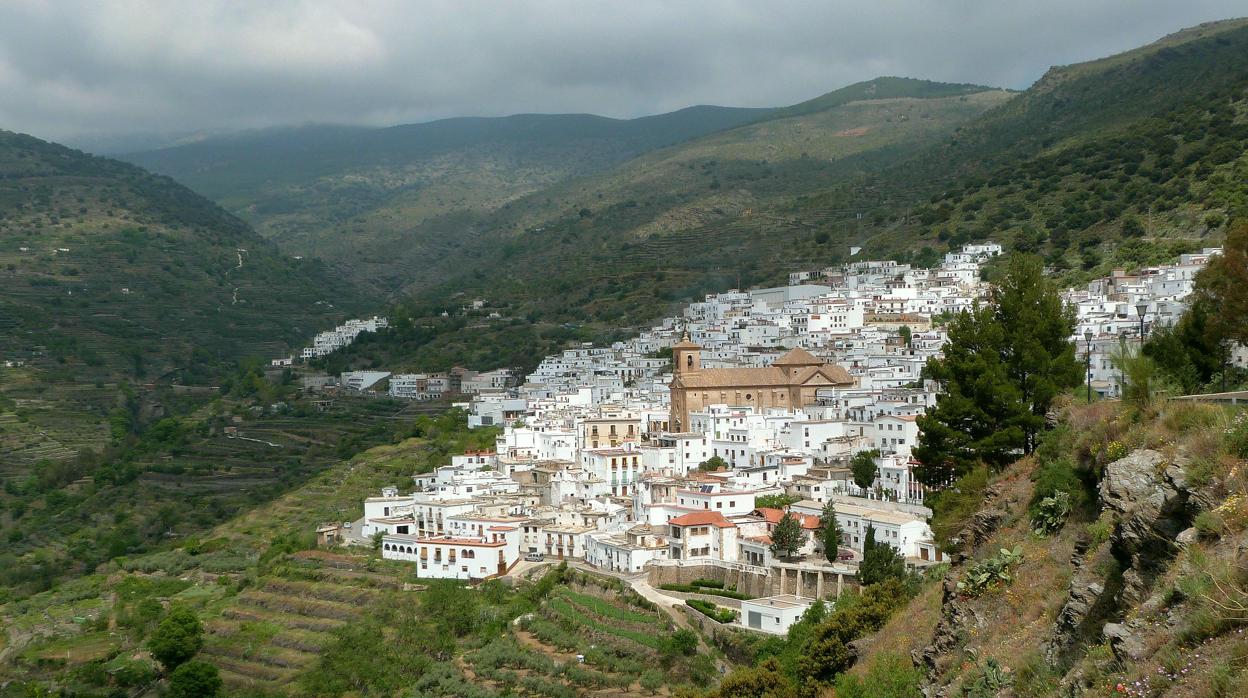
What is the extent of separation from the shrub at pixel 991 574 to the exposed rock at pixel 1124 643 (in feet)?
12.5

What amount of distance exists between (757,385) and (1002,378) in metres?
A: 26.7

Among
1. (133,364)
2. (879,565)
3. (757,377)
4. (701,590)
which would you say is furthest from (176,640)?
(133,364)

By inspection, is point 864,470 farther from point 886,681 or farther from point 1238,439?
point 1238,439

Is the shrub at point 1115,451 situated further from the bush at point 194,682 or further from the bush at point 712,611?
the bush at point 194,682

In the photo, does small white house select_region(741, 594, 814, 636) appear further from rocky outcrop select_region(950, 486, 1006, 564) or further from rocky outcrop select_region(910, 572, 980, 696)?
rocky outcrop select_region(910, 572, 980, 696)

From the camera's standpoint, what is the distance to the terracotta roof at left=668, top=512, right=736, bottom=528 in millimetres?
30609

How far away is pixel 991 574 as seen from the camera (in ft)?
37.0

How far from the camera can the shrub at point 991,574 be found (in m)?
11.2

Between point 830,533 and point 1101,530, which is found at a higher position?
point 1101,530

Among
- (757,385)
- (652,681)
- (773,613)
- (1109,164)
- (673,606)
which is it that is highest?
(1109,164)

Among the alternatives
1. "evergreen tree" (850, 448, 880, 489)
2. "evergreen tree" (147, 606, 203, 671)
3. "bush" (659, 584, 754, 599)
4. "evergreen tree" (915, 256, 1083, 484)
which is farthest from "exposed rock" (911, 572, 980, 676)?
"evergreen tree" (147, 606, 203, 671)

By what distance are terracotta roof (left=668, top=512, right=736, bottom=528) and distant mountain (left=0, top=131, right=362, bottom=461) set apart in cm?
4418

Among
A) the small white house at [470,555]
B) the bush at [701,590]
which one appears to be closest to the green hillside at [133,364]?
the small white house at [470,555]

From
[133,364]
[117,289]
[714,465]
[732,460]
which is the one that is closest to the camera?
[714,465]
